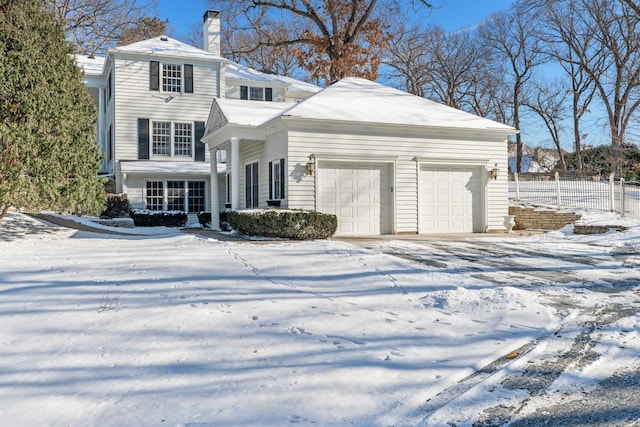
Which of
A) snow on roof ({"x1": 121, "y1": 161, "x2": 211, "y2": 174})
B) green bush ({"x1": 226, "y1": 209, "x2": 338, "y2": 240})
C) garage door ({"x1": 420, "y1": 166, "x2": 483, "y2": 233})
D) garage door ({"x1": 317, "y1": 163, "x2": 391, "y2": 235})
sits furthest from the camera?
snow on roof ({"x1": 121, "y1": 161, "x2": 211, "y2": 174})

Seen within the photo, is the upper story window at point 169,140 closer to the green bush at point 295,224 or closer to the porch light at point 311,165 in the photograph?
the porch light at point 311,165

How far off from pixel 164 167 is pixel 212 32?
26.5 feet

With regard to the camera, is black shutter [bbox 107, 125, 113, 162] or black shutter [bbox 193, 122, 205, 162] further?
black shutter [bbox 107, 125, 113, 162]

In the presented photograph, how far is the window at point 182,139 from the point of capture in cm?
2306

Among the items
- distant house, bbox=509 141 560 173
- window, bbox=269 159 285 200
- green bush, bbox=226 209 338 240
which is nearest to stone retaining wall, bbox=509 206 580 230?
green bush, bbox=226 209 338 240

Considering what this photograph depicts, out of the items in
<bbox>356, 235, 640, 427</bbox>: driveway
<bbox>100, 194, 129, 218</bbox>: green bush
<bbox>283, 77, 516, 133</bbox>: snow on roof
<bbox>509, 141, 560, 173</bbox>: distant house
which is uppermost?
<bbox>509, 141, 560, 173</bbox>: distant house

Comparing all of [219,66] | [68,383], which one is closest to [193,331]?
[68,383]

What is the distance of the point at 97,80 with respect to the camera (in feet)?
82.9

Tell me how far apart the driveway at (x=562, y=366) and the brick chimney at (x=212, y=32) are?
773 inches

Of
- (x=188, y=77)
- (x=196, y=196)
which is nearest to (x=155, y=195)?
(x=196, y=196)

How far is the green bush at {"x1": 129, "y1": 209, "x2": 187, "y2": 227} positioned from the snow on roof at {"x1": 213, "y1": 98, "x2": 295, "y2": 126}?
5.42 metres

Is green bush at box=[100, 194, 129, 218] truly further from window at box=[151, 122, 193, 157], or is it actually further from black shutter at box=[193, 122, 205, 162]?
black shutter at box=[193, 122, 205, 162]

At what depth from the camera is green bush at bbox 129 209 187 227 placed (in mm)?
19016

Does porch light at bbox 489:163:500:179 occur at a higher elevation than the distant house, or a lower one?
lower
